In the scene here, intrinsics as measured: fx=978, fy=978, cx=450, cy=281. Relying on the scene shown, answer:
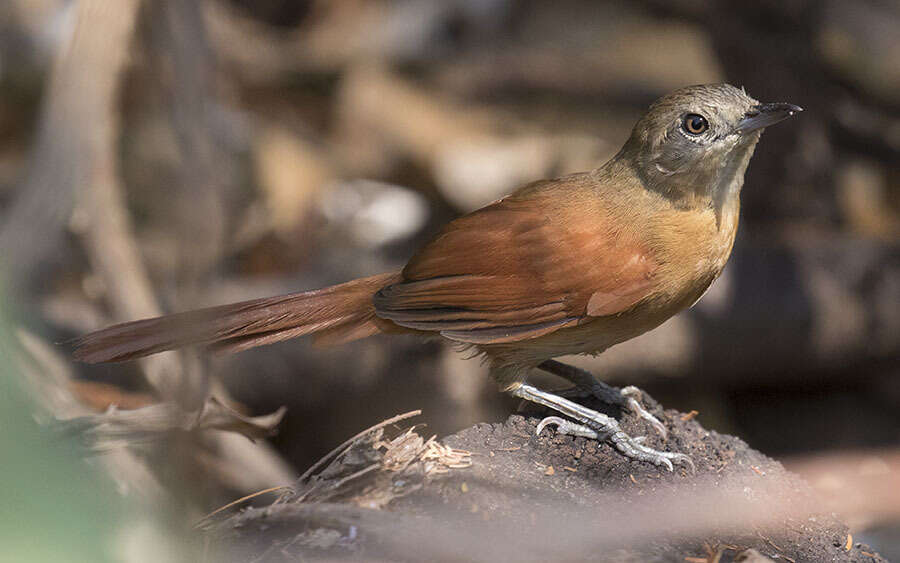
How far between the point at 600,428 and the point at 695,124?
89cm

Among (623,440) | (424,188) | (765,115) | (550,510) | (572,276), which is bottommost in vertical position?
(550,510)

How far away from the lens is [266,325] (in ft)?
9.25

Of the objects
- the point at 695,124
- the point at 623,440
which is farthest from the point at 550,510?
the point at 695,124

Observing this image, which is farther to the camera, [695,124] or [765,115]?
[695,124]

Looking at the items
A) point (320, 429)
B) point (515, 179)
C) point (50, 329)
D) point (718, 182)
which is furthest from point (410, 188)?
point (718, 182)

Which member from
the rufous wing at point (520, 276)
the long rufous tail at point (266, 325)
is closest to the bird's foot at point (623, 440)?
the rufous wing at point (520, 276)

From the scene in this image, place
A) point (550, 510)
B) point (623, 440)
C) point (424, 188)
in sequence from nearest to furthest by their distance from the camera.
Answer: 1. point (550, 510)
2. point (623, 440)
3. point (424, 188)

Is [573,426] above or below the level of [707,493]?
above

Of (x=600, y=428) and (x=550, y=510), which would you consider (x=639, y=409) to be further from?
(x=550, y=510)

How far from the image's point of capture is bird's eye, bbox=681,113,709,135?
2.73m

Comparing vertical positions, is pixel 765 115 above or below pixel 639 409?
above

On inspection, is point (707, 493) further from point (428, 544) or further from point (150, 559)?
point (150, 559)

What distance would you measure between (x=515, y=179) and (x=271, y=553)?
170 inches

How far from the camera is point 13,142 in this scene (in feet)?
20.9
